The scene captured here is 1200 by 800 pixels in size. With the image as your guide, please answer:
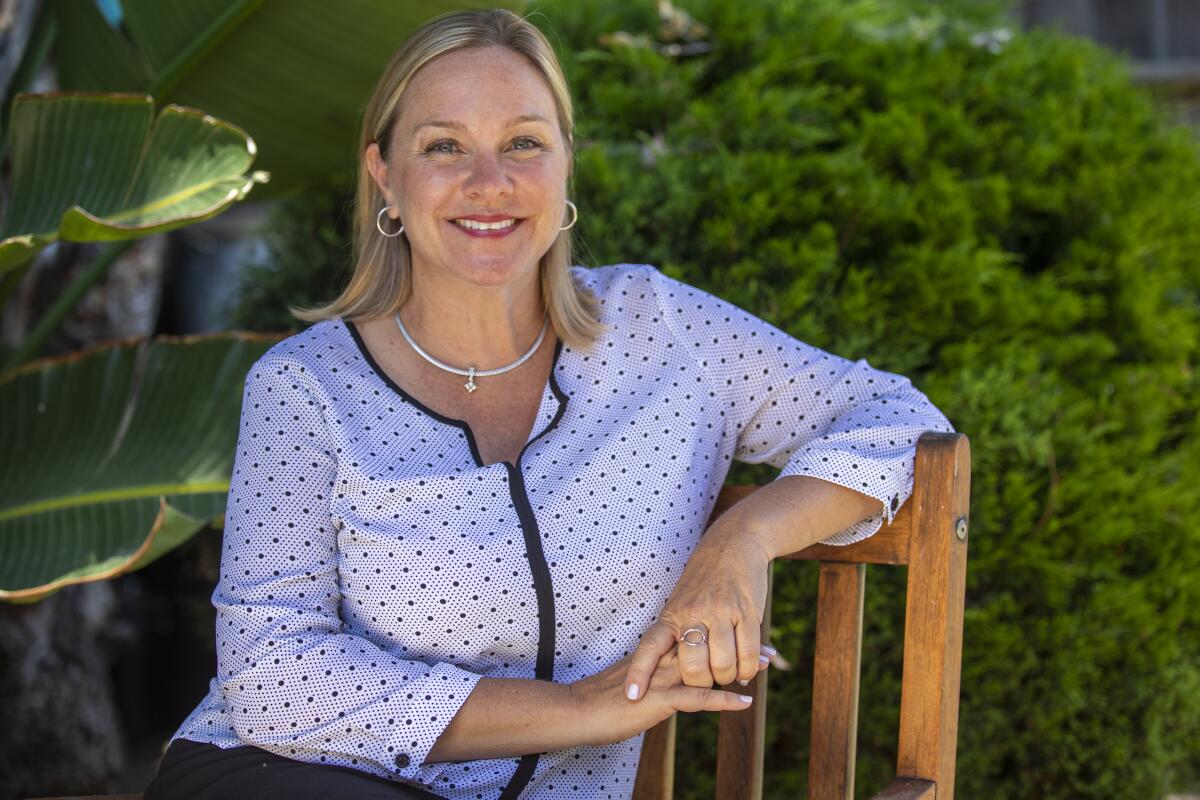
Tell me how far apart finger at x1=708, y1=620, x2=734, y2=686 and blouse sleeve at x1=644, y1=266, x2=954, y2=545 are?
30 cm

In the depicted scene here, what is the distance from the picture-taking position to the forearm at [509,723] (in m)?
1.84

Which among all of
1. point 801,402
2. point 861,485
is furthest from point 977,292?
point 861,485

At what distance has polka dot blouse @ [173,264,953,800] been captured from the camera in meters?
1.84

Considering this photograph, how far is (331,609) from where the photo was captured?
194 cm

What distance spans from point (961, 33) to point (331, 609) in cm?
243

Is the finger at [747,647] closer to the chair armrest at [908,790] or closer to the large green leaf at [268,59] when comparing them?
the chair armrest at [908,790]

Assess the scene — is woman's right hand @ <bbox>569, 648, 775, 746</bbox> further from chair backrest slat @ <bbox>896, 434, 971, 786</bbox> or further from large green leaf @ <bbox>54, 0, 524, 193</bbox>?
large green leaf @ <bbox>54, 0, 524, 193</bbox>

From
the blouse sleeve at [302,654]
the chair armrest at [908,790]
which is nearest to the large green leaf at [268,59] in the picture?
the blouse sleeve at [302,654]

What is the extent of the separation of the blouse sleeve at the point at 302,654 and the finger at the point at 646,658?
23 cm

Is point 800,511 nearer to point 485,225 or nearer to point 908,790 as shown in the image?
point 908,790

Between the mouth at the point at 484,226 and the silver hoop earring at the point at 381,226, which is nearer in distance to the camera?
the mouth at the point at 484,226

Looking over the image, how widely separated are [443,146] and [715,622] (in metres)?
0.91

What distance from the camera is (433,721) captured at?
1814 mm

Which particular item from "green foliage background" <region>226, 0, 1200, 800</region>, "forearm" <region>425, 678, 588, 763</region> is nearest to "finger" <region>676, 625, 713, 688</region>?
"forearm" <region>425, 678, 588, 763</region>
